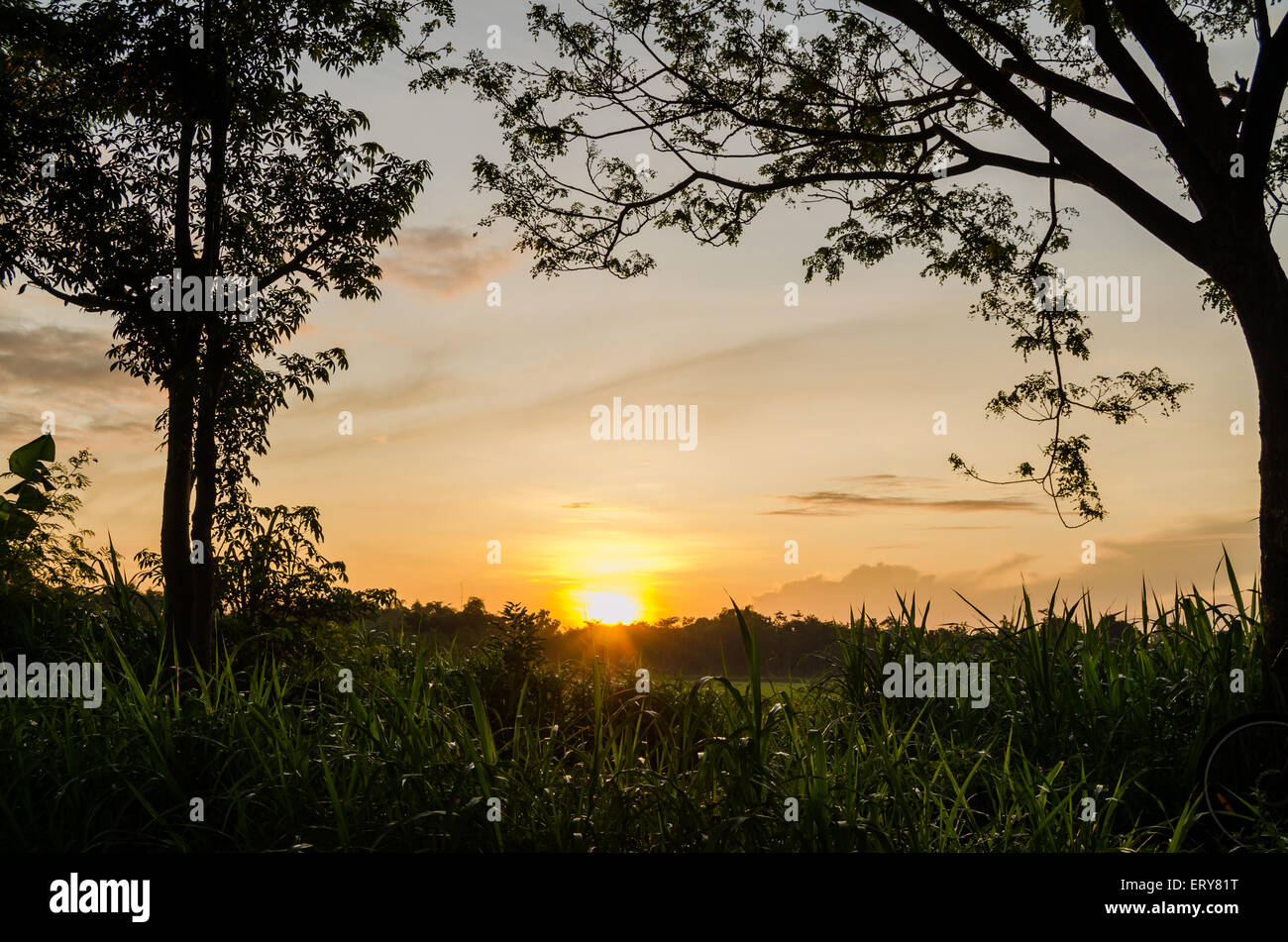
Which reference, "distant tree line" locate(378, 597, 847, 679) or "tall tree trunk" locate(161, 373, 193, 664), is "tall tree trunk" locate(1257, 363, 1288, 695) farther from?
"tall tree trunk" locate(161, 373, 193, 664)

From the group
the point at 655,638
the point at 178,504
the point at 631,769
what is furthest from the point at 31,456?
the point at 631,769

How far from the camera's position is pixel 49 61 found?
11.9 metres

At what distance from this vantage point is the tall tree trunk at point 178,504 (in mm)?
10461

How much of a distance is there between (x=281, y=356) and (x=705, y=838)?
8.36 m

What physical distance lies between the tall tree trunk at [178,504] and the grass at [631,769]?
49.1 inches

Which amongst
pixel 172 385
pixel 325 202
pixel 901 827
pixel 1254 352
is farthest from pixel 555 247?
pixel 901 827

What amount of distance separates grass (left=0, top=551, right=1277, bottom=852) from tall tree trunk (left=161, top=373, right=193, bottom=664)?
1.25 meters

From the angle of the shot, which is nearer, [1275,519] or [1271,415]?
[1275,519]

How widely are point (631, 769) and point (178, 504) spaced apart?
729 centimetres

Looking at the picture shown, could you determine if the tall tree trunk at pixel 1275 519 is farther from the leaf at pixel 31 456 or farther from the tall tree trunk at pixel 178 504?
the leaf at pixel 31 456

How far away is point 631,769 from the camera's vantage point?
19.1 ft

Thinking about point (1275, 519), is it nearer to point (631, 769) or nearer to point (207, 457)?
point (631, 769)

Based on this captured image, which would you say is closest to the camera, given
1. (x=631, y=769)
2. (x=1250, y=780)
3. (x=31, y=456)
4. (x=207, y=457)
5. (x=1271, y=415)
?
(x=631, y=769)
